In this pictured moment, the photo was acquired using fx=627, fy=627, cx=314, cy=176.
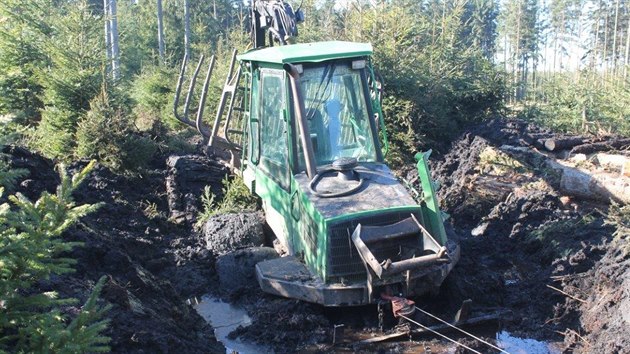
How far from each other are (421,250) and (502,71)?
382 inches

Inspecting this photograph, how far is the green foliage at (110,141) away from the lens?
1093 cm

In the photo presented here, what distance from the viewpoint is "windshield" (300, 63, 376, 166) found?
260 inches

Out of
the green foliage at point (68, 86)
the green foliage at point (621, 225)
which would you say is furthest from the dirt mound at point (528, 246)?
the green foliage at point (68, 86)

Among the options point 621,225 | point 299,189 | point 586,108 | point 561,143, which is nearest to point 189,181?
point 299,189

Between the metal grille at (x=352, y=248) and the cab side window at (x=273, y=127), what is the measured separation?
1147 millimetres

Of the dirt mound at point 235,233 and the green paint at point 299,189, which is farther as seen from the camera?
the dirt mound at point 235,233

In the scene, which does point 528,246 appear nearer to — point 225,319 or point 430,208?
point 430,208

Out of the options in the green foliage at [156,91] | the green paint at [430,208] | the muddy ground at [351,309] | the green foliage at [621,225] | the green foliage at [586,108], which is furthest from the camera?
the green foliage at [156,91]

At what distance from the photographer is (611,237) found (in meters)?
6.88

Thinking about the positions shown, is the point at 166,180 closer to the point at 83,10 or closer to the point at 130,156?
the point at 130,156

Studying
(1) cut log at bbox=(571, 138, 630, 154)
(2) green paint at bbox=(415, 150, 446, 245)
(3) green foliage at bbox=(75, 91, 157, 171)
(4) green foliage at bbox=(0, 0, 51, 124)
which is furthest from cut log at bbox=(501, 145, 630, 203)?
(4) green foliage at bbox=(0, 0, 51, 124)

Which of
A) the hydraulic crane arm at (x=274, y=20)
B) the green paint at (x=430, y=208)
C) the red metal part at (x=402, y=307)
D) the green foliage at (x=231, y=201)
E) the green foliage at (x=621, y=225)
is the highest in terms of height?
the hydraulic crane arm at (x=274, y=20)

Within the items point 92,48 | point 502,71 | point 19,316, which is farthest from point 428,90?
point 19,316

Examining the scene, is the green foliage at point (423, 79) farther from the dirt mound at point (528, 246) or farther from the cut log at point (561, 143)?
the cut log at point (561, 143)
